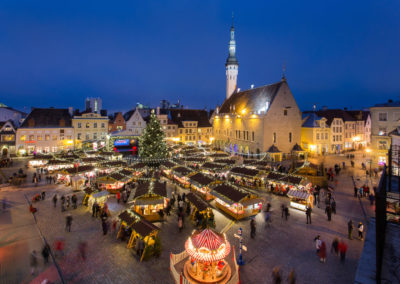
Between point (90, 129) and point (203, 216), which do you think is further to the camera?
point (90, 129)

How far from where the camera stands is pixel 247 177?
25.3 meters

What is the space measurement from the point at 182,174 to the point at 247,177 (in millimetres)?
7472

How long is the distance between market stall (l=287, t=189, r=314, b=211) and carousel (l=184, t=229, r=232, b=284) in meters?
11.3

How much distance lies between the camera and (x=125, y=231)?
47.4ft

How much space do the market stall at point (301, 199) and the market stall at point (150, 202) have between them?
11.0 meters

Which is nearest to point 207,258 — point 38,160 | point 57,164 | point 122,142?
point 57,164

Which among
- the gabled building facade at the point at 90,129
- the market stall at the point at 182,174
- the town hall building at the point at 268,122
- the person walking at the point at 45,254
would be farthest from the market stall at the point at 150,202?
the gabled building facade at the point at 90,129

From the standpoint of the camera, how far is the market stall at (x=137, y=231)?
12305mm

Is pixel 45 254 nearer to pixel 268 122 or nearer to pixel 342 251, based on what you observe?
pixel 342 251

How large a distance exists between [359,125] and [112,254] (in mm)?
60586

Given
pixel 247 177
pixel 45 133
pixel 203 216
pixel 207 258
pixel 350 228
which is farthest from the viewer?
pixel 45 133

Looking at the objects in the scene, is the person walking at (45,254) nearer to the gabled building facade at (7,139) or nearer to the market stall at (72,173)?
the market stall at (72,173)

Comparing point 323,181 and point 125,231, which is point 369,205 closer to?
point 323,181

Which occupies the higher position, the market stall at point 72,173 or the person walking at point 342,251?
the market stall at point 72,173
